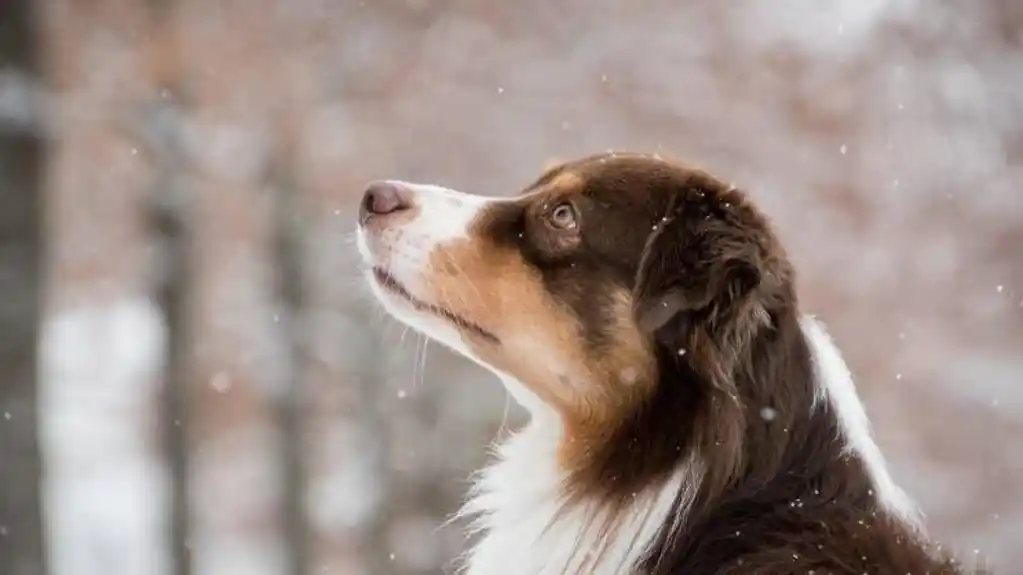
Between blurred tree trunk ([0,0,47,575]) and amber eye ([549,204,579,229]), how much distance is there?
124cm

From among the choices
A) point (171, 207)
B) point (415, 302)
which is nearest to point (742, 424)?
point (415, 302)

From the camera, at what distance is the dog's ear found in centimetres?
103

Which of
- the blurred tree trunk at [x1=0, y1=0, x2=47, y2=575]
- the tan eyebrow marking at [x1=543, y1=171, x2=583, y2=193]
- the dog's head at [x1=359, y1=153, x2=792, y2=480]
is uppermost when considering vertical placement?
the tan eyebrow marking at [x1=543, y1=171, x2=583, y2=193]

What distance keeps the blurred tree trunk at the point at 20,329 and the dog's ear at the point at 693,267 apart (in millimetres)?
1367

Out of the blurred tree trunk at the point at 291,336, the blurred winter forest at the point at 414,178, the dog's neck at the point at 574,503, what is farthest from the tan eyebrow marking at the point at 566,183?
the blurred tree trunk at the point at 291,336

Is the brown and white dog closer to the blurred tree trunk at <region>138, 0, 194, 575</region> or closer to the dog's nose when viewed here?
the dog's nose

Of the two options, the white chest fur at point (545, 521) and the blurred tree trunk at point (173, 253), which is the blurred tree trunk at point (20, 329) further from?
the white chest fur at point (545, 521)

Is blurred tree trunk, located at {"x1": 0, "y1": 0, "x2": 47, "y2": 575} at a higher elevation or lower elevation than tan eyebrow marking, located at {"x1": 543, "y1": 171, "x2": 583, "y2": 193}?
lower

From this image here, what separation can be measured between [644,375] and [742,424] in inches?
5.6

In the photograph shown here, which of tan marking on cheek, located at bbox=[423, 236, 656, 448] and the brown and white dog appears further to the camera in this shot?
tan marking on cheek, located at bbox=[423, 236, 656, 448]

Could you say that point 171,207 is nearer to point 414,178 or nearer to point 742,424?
point 414,178

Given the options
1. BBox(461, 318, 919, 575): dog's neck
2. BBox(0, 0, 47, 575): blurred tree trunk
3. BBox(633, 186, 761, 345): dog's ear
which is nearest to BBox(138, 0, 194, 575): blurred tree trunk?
BBox(0, 0, 47, 575): blurred tree trunk

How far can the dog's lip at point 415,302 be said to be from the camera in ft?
3.84

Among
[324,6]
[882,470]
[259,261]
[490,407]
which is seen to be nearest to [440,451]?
[490,407]
